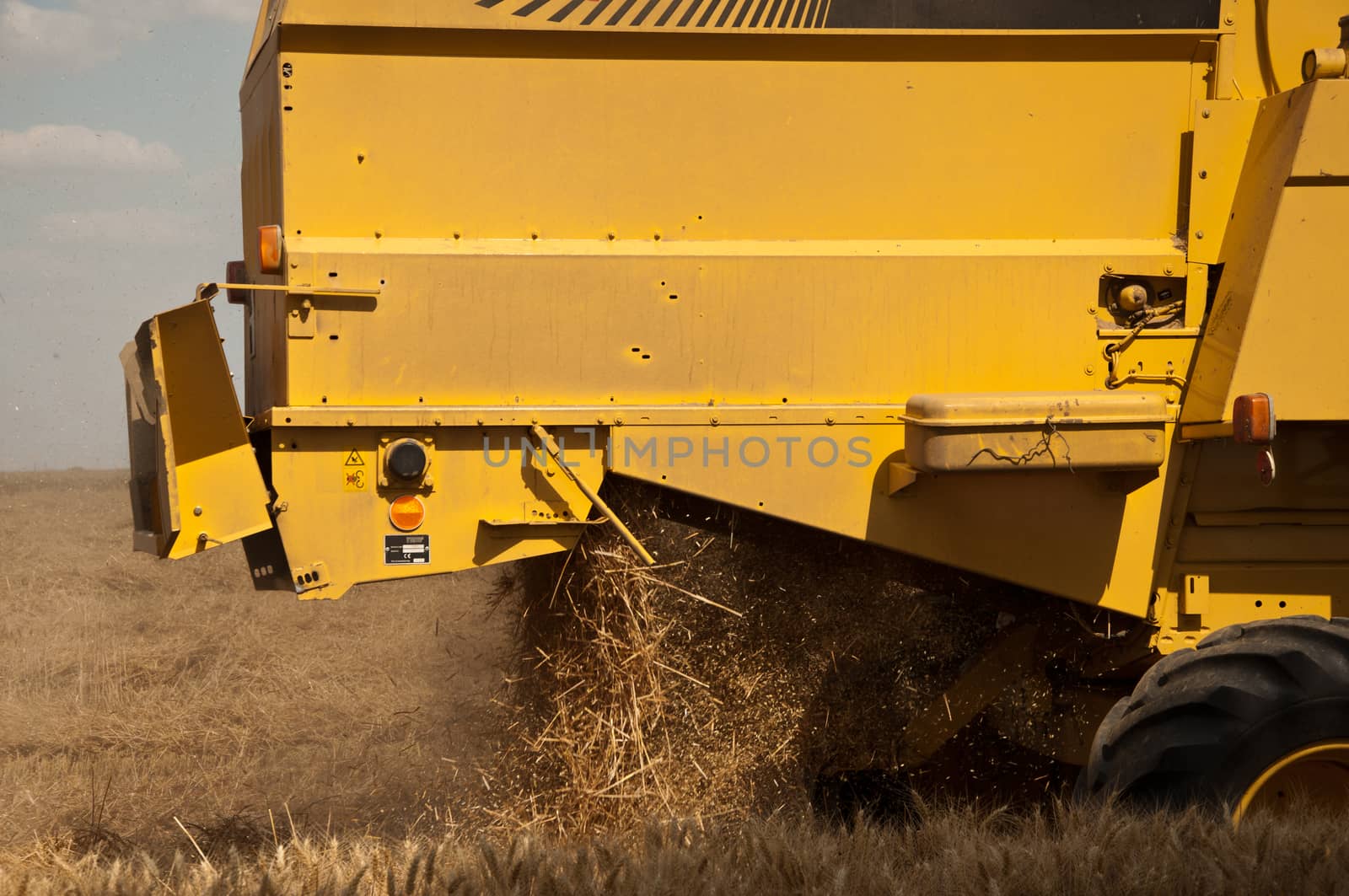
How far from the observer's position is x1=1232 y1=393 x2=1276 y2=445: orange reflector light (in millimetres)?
3643

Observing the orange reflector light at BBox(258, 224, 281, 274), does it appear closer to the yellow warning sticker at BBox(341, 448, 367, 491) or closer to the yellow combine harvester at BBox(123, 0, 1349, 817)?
the yellow combine harvester at BBox(123, 0, 1349, 817)

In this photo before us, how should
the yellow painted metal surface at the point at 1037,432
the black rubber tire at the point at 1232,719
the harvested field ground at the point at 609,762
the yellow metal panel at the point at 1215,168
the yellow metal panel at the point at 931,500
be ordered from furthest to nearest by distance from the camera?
the yellow metal panel at the point at 1215,168 → the yellow metal panel at the point at 931,500 → the yellow painted metal surface at the point at 1037,432 → the black rubber tire at the point at 1232,719 → the harvested field ground at the point at 609,762

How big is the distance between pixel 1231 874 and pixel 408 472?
8.02 ft

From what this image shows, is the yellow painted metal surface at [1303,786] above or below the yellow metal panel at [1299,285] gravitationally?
below

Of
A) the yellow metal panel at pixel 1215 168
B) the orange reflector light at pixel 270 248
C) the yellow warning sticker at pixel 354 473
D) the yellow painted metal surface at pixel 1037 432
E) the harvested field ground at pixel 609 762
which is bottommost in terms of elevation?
the harvested field ground at pixel 609 762

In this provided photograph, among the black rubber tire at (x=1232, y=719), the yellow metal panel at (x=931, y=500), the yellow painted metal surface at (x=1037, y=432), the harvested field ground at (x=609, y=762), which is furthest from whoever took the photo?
the yellow metal panel at (x=931, y=500)

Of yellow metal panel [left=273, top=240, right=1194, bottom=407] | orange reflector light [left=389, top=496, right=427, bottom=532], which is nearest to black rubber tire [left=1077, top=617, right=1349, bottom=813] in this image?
yellow metal panel [left=273, top=240, right=1194, bottom=407]

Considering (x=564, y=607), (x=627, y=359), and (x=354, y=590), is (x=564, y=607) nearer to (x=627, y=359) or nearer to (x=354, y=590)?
(x=627, y=359)

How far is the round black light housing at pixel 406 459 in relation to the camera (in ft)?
12.3

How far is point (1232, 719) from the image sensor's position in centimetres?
351

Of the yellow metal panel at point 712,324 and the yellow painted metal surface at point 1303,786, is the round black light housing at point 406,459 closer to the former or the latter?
the yellow metal panel at point 712,324

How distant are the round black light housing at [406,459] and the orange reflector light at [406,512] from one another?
0.08 metres

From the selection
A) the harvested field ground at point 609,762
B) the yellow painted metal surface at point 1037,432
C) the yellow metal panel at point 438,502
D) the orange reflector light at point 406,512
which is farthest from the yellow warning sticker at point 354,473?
the yellow painted metal surface at point 1037,432

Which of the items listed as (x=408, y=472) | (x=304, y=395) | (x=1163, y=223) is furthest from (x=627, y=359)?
(x=1163, y=223)
